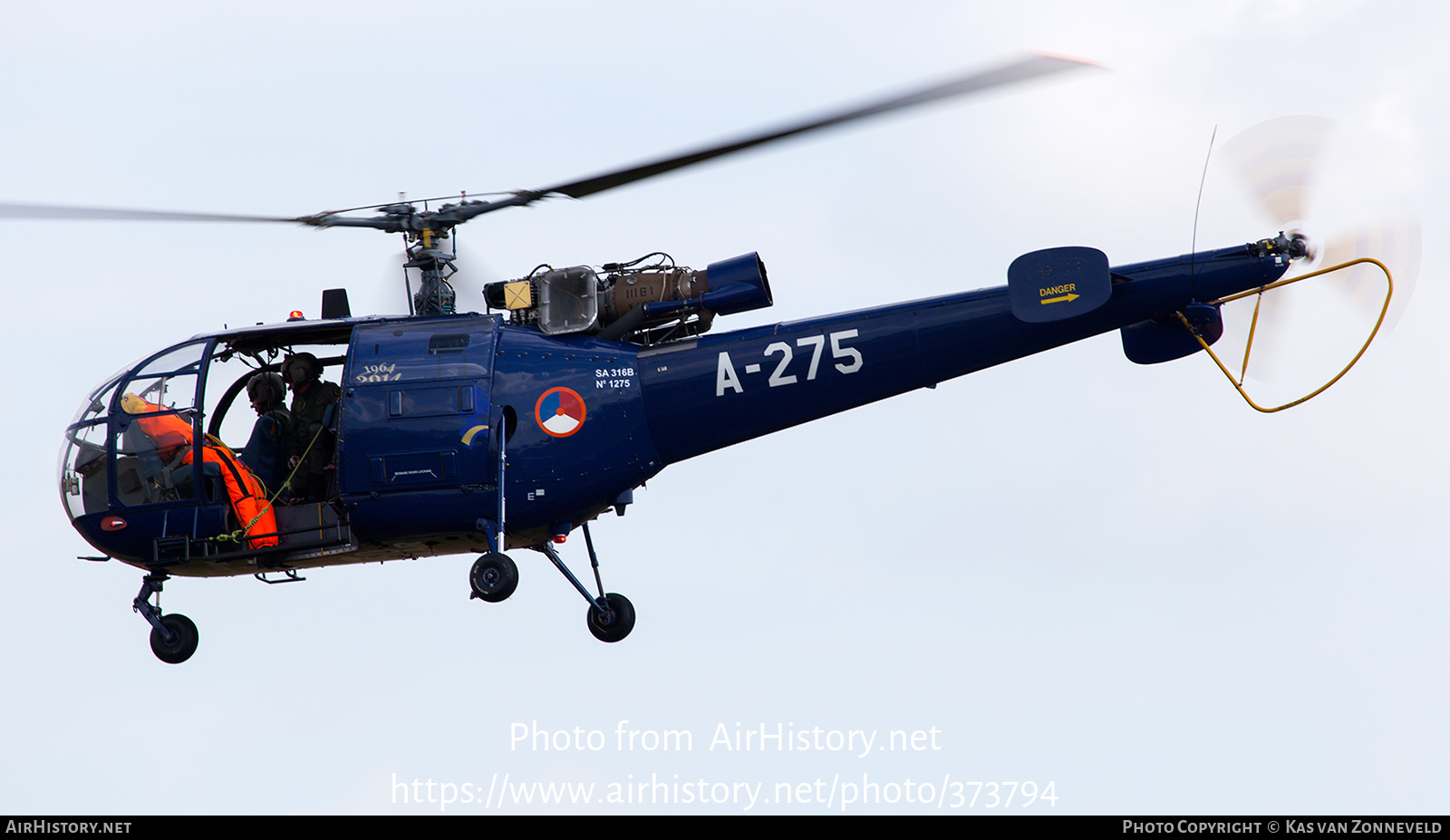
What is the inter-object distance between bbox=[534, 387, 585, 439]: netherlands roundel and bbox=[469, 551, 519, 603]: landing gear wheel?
146cm

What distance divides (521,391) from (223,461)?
10.6 ft

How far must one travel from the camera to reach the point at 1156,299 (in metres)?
16.8

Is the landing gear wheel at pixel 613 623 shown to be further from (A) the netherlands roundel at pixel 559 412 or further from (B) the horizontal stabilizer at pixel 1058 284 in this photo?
(B) the horizontal stabilizer at pixel 1058 284

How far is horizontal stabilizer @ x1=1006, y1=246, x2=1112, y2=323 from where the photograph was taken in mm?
16672

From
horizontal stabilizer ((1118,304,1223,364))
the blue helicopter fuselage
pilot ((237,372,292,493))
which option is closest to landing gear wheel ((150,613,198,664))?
the blue helicopter fuselage

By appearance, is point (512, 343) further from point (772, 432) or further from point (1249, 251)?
point (1249, 251)

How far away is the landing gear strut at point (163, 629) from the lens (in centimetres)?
1853

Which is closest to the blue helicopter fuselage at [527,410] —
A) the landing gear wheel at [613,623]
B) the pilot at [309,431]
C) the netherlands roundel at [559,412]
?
the netherlands roundel at [559,412]

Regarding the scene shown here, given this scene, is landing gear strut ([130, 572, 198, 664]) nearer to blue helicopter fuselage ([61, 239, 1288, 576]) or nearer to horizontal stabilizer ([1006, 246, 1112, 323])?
blue helicopter fuselage ([61, 239, 1288, 576])

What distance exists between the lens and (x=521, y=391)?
1756 cm

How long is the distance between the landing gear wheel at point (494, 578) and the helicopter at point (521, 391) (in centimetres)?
2

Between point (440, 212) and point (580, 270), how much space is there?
1.54 m

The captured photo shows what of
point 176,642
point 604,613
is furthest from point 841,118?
point 176,642

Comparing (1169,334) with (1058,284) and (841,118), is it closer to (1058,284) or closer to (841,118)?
(1058,284)
